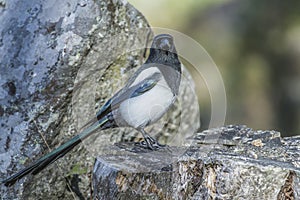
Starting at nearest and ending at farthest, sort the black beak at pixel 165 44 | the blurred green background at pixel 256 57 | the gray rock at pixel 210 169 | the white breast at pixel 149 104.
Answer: the gray rock at pixel 210 169 < the white breast at pixel 149 104 < the black beak at pixel 165 44 < the blurred green background at pixel 256 57

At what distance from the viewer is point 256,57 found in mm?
8477

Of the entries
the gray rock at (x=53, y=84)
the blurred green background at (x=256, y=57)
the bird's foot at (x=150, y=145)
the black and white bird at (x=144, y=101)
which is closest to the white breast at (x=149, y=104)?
the black and white bird at (x=144, y=101)

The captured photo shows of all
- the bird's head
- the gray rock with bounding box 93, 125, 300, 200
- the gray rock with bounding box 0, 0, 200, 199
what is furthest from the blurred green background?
the gray rock with bounding box 93, 125, 300, 200

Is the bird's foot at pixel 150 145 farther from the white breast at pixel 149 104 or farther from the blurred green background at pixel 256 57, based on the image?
the blurred green background at pixel 256 57

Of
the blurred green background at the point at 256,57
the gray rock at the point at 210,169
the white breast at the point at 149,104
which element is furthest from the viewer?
the blurred green background at the point at 256,57

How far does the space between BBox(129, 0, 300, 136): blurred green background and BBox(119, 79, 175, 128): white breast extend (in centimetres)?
413

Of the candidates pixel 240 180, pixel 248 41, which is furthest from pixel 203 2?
pixel 240 180

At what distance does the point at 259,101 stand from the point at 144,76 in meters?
5.24

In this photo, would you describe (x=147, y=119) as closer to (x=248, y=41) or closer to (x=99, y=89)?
(x=99, y=89)

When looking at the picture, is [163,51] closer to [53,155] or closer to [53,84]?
[53,84]

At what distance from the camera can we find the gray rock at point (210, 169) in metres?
2.68

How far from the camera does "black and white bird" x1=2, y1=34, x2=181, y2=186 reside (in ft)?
11.7

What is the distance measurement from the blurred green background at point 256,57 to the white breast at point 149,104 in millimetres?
4135

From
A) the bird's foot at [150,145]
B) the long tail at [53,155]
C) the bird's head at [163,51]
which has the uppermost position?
the bird's head at [163,51]
